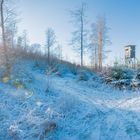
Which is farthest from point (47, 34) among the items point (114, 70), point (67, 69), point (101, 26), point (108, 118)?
point (108, 118)

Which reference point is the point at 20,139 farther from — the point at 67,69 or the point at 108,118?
the point at 67,69

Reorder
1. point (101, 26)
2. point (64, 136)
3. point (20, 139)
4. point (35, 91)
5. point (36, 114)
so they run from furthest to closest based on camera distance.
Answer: point (101, 26) < point (35, 91) < point (36, 114) < point (64, 136) < point (20, 139)

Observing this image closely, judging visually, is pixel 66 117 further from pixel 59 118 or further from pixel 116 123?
pixel 116 123

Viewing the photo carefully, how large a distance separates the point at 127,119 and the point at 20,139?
13.8ft

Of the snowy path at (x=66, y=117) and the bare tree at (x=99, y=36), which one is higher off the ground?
the bare tree at (x=99, y=36)

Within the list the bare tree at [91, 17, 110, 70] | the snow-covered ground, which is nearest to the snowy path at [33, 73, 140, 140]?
the snow-covered ground

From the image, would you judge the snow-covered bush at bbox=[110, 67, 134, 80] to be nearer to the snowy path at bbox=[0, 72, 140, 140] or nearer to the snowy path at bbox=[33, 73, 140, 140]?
the snowy path at bbox=[0, 72, 140, 140]

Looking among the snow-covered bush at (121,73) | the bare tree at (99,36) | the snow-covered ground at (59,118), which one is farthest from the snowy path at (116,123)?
the bare tree at (99,36)

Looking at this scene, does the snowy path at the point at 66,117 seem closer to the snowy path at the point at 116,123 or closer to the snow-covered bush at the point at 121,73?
the snowy path at the point at 116,123

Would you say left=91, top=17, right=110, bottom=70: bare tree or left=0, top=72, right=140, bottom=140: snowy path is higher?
left=91, top=17, right=110, bottom=70: bare tree

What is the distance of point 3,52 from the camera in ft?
50.1

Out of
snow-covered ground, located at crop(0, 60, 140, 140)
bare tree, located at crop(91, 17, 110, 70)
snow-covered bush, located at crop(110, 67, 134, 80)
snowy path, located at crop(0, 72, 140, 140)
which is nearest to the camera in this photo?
snow-covered ground, located at crop(0, 60, 140, 140)

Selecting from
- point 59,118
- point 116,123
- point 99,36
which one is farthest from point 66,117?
point 99,36

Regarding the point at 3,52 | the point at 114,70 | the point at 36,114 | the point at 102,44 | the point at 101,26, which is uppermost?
the point at 101,26
